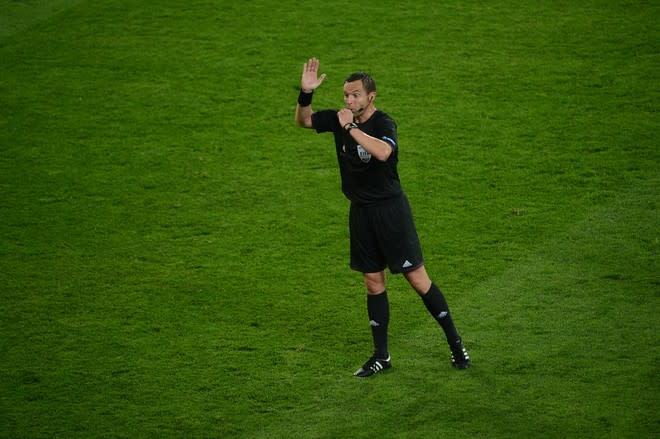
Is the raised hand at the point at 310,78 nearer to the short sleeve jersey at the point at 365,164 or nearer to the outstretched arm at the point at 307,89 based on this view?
the outstretched arm at the point at 307,89

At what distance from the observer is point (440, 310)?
599 cm

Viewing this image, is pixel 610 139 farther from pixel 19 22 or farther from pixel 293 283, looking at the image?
pixel 19 22

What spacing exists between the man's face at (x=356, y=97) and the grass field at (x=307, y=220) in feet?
5.91

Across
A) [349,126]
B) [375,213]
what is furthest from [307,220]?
[349,126]

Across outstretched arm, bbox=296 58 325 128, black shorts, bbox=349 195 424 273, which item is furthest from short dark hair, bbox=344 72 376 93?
black shorts, bbox=349 195 424 273

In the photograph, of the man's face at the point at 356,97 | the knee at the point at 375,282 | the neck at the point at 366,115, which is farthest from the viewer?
the knee at the point at 375,282

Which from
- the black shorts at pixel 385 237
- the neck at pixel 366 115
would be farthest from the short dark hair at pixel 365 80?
the black shorts at pixel 385 237

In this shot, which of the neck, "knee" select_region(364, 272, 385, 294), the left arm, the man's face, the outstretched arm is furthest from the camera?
"knee" select_region(364, 272, 385, 294)

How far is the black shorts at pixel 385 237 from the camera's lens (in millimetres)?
5910

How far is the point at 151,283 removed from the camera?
7426 millimetres

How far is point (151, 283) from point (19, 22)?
22.3 ft

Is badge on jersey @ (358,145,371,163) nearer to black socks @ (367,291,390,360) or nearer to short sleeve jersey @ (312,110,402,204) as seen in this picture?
short sleeve jersey @ (312,110,402,204)

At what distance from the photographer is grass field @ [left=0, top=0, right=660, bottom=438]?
580 cm

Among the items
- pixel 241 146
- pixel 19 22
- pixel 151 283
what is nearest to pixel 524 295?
pixel 151 283
